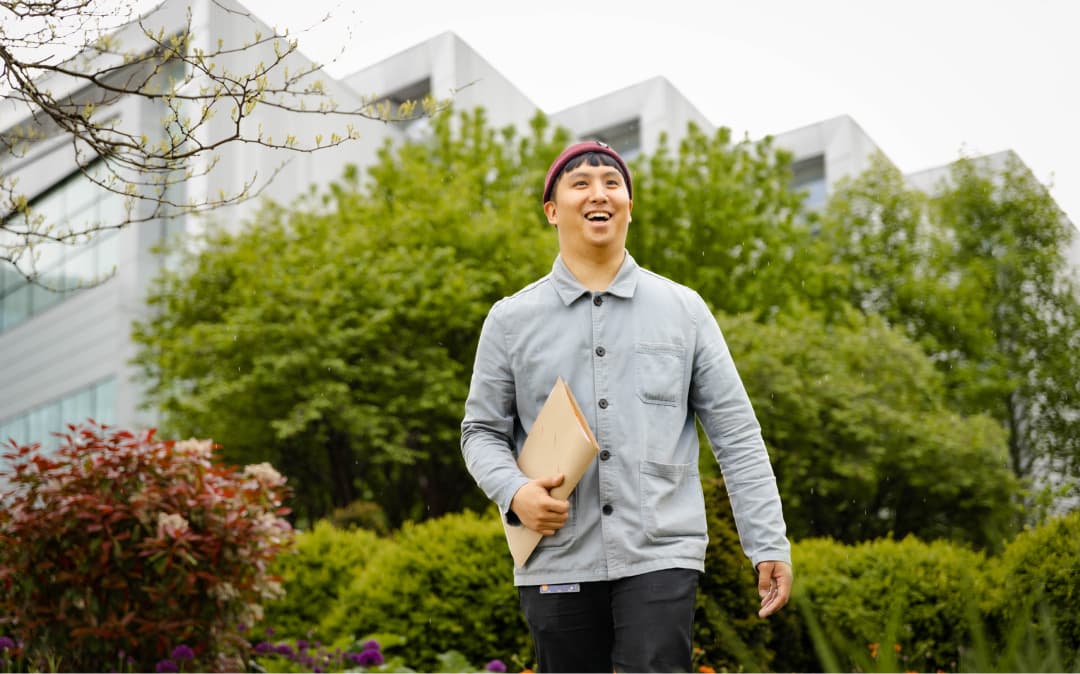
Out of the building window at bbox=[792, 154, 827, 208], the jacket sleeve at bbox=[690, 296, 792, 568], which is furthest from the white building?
the jacket sleeve at bbox=[690, 296, 792, 568]

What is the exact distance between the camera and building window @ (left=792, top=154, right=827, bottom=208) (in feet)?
108

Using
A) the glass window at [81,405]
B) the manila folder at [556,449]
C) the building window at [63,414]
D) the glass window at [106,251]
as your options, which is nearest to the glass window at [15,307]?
the building window at [63,414]

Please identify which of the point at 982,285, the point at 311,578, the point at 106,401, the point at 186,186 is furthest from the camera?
the point at 106,401

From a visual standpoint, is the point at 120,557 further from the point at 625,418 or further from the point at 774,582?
the point at 774,582

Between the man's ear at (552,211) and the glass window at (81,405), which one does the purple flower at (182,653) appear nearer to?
the man's ear at (552,211)

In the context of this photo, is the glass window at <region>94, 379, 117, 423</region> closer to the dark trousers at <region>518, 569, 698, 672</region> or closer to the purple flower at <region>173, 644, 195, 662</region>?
the purple flower at <region>173, 644, 195, 662</region>

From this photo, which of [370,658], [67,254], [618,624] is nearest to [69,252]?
[67,254]

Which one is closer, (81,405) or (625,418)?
(625,418)

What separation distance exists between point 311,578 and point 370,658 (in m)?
2.39

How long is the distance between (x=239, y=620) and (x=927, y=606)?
4057 millimetres

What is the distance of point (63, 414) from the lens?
98.9 ft

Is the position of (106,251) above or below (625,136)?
below

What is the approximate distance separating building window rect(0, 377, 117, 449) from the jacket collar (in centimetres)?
2478

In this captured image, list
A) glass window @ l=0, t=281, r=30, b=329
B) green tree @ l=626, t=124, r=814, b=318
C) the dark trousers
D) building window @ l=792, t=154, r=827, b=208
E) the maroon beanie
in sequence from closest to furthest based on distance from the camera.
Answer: the dark trousers
the maroon beanie
green tree @ l=626, t=124, r=814, b=318
building window @ l=792, t=154, r=827, b=208
glass window @ l=0, t=281, r=30, b=329
